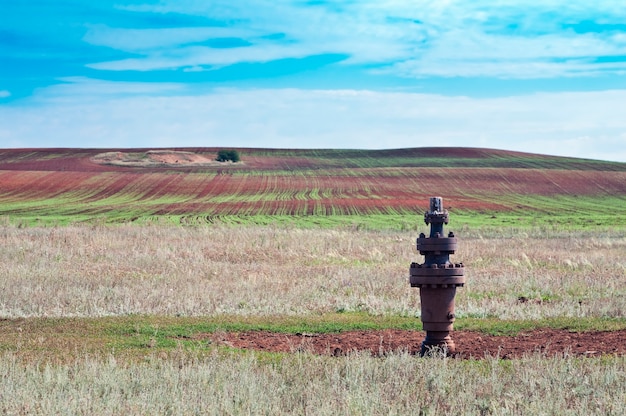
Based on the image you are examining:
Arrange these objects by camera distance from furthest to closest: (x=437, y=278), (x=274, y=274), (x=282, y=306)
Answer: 1. (x=274, y=274)
2. (x=282, y=306)
3. (x=437, y=278)

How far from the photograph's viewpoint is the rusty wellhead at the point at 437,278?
13.1 meters

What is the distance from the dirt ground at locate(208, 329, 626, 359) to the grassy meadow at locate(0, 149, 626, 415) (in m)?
0.62

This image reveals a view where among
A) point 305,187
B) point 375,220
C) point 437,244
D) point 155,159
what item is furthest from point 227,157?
point 437,244

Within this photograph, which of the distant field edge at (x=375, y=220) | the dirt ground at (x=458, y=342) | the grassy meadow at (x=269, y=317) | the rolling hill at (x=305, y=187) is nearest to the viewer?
the grassy meadow at (x=269, y=317)

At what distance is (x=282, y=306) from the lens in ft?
66.9

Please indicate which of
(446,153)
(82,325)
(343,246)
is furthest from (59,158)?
(82,325)

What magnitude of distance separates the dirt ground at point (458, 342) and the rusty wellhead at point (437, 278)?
771mm

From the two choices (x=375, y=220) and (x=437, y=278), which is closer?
(x=437, y=278)

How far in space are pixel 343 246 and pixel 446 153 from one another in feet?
291

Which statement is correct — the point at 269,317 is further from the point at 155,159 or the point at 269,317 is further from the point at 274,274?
the point at 155,159

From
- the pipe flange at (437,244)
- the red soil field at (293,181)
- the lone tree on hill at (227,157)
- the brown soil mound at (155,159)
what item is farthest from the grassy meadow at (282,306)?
the lone tree on hill at (227,157)

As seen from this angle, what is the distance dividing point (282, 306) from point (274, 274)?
6.41m

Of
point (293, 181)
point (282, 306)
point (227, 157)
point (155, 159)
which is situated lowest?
point (282, 306)

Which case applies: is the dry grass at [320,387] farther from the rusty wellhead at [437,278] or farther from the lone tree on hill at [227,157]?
the lone tree on hill at [227,157]
